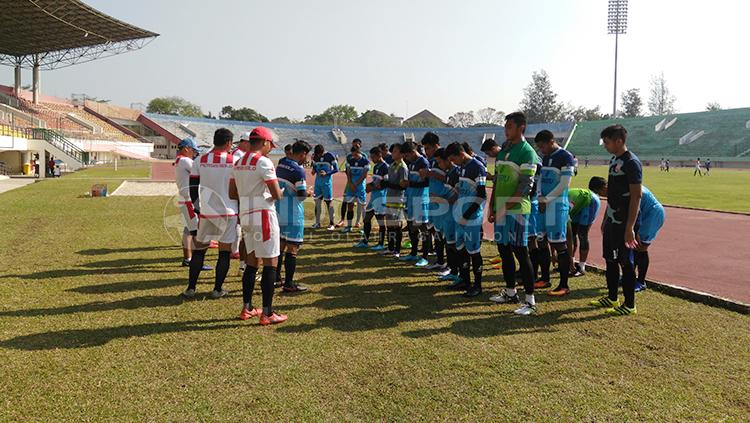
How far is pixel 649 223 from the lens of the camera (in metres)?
6.05

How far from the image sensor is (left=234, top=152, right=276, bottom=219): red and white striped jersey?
4.76m

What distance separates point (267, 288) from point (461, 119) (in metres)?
124

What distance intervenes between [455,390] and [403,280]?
3304 millimetres

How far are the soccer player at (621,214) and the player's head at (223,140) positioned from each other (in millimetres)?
4451

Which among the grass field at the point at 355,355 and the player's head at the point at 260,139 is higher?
the player's head at the point at 260,139

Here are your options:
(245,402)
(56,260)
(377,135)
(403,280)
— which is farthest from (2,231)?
(377,135)

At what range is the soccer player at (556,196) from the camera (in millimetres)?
6111

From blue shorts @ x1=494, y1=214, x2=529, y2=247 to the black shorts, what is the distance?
933 millimetres

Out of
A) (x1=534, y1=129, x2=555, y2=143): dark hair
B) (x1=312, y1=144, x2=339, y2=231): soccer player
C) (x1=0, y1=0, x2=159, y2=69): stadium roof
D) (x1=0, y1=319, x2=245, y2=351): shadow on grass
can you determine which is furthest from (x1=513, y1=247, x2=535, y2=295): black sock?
(x1=0, y1=0, x2=159, y2=69): stadium roof

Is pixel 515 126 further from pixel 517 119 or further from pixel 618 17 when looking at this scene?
pixel 618 17

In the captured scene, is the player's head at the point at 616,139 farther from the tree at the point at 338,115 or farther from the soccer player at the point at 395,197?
the tree at the point at 338,115

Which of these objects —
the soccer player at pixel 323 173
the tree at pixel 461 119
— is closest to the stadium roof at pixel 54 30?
the soccer player at pixel 323 173

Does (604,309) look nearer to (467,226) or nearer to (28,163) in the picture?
(467,226)

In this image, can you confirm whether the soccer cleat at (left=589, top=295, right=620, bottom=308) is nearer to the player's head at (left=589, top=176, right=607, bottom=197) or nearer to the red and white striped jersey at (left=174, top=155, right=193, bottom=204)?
the player's head at (left=589, top=176, right=607, bottom=197)
